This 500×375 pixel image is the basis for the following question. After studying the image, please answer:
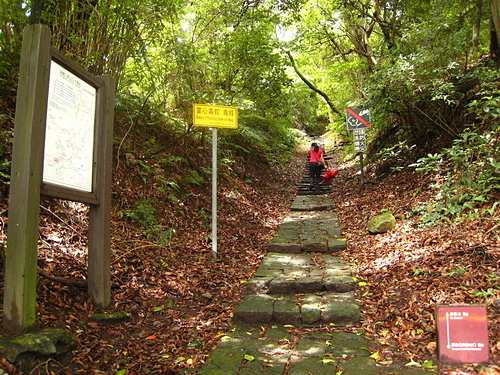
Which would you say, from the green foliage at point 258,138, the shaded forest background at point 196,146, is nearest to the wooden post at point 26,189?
the shaded forest background at point 196,146

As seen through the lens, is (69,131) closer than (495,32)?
Yes

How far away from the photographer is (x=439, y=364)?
292cm

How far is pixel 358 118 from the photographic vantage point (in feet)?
32.2

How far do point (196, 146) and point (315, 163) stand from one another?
4.68 meters

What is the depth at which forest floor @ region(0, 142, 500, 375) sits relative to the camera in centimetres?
316

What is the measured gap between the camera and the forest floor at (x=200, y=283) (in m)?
3.16

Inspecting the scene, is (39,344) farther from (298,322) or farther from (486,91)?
(486,91)

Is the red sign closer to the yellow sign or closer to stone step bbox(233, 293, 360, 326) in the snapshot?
stone step bbox(233, 293, 360, 326)

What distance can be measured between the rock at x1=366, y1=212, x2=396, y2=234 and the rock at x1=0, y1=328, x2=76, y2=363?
5.13 m

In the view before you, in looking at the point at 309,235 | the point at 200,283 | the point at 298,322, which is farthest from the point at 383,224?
the point at 200,283

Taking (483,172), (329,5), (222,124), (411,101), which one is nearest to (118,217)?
(222,124)

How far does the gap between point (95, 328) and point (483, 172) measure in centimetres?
562

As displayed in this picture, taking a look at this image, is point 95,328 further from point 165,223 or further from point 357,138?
point 357,138

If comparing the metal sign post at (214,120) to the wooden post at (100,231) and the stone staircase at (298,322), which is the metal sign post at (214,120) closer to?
the stone staircase at (298,322)
